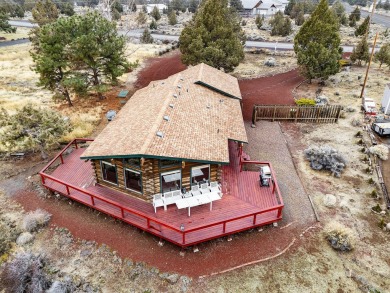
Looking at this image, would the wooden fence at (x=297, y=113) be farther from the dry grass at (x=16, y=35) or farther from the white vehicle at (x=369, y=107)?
the dry grass at (x=16, y=35)

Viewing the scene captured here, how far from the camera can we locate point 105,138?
14719 millimetres

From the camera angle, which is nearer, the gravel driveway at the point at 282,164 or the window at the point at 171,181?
the window at the point at 171,181

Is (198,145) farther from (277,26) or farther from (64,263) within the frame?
(277,26)

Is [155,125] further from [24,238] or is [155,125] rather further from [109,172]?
[24,238]

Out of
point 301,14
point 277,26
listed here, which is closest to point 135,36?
point 277,26

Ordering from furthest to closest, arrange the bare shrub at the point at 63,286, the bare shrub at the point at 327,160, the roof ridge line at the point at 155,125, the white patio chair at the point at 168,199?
the bare shrub at the point at 327,160, the white patio chair at the point at 168,199, the roof ridge line at the point at 155,125, the bare shrub at the point at 63,286

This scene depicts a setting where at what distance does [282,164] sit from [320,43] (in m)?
16.5

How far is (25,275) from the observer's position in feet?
35.0

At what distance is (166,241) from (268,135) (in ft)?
40.1

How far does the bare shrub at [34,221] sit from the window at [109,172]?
10.5ft

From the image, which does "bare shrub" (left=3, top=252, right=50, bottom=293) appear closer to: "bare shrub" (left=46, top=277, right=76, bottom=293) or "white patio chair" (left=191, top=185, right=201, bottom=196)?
"bare shrub" (left=46, top=277, right=76, bottom=293)

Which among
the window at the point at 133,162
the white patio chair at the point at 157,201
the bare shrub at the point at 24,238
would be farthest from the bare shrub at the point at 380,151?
the bare shrub at the point at 24,238

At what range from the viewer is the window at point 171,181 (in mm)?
12984

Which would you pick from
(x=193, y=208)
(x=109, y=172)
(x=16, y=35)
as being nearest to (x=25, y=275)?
(x=109, y=172)
